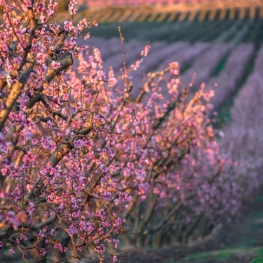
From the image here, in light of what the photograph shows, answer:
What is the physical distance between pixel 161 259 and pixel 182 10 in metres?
81.9

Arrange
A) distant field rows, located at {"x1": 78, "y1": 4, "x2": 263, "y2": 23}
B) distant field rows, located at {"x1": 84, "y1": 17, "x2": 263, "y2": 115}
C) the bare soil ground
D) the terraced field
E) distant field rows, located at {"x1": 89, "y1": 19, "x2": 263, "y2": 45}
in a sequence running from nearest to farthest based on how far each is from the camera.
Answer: the bare soil ground, distant field rows, located at {"x1": 84, "y1": 17, "x2": 263, "y2": 115}, the terraced field, distant field rows, located at {"x1": 89, "y1": 19, "x2": 263, "y2": 45}, distant field rows, located at {"x1": 78, "y1": 4, "x2": 263, "y2": 23}

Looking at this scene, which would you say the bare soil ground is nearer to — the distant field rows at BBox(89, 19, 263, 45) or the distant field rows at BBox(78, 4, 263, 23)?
the distant field rows at BBox(89, 19, 263, 45)

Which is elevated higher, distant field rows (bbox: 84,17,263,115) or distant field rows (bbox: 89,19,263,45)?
distant field rows (bbox: 89,19,263,45)

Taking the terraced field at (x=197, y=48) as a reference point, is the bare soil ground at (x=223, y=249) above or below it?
below

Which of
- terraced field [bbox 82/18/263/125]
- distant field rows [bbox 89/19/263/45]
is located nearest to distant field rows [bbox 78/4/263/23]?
terraced field [bbox 82/18/263/125]

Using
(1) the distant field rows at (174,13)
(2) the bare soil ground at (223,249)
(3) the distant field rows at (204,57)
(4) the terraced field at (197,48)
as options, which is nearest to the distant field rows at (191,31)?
(4) the terraced field at (197,48)

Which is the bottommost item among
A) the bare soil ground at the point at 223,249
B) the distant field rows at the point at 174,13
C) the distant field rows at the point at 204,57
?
the bare soil ground at the point at 223,249

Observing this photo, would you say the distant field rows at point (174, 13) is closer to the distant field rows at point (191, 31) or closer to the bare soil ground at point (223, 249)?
the distant field rows at point (191, 31)

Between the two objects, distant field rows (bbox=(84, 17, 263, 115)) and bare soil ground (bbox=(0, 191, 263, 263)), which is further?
distant field rows (bbox=(84, 17, 263, 115))

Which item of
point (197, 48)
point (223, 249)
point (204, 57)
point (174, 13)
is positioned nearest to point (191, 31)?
point (197, 48)

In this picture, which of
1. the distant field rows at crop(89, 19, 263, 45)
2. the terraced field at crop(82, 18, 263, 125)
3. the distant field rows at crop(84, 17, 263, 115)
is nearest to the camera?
the distant field rows at crop(84, 17, 263, 115)

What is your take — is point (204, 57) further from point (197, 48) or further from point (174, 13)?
point (174, 13)

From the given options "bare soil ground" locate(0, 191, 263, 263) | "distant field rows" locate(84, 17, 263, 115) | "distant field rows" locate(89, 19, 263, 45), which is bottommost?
"bare soil ground" locate(0, 191, 263, 263)

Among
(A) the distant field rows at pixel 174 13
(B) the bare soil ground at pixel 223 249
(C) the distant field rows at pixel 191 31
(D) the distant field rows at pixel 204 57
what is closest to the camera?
(B) the bare soil ground at pixel 223 249
